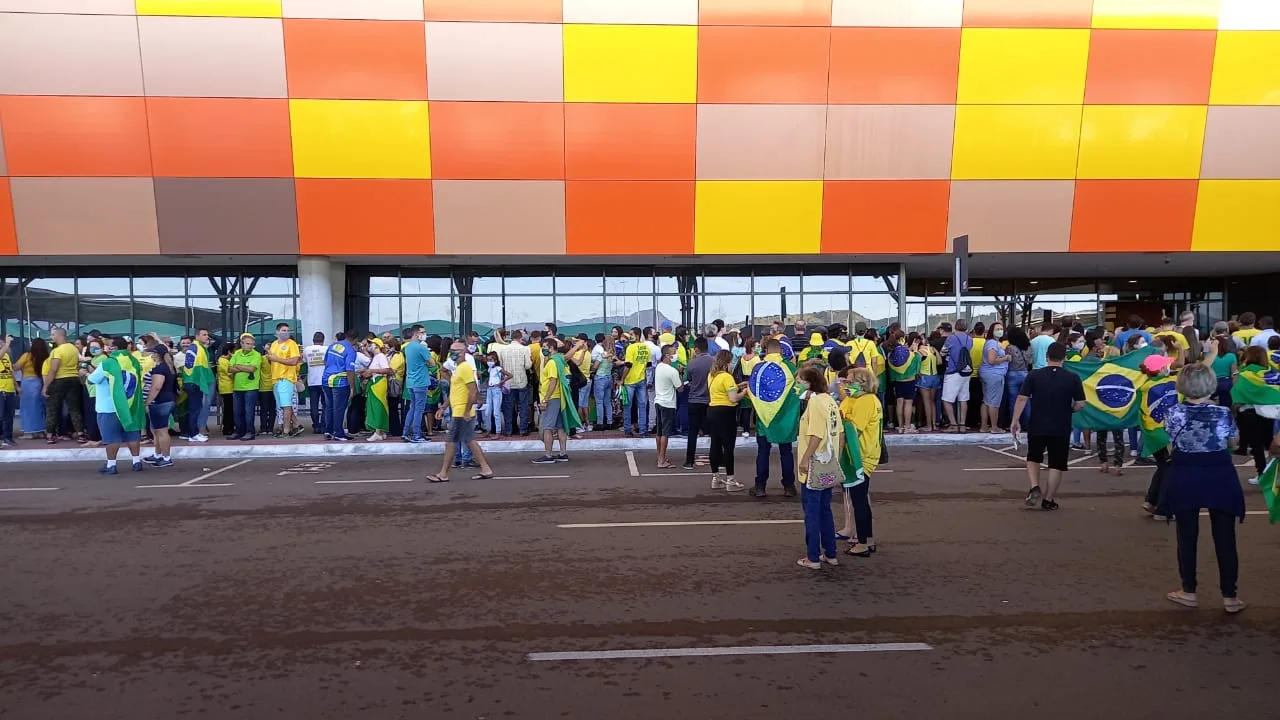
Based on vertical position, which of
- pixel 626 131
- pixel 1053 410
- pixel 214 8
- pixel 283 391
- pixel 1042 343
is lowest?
pixel 283 391

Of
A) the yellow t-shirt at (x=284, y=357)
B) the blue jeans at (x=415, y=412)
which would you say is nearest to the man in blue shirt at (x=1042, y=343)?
the blue jeans at (x=415, y=412)

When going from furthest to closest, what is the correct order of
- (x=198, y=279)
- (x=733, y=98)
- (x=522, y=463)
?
(x=198, y=279) < (x=733, y=98) < (x=522, y=463)

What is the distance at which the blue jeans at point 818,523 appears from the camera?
6.44 metres

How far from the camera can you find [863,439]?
6.92 meters

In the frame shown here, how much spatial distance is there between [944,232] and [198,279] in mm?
18105

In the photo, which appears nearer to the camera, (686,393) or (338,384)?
(686,393)

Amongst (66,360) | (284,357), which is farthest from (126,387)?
(66,360)

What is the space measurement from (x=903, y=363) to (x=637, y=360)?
4709 millimetres

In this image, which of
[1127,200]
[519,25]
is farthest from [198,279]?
[1127,200]

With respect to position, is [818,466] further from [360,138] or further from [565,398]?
[360,138]

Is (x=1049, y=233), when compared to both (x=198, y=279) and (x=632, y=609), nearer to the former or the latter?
(x=632, y=609)

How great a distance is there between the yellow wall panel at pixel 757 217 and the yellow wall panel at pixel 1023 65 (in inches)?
159

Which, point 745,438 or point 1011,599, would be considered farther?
point 745,438

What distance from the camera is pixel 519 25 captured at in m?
16.3
